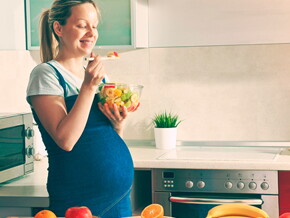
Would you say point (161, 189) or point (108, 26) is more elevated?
point (108, 26)

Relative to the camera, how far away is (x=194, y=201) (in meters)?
2.86

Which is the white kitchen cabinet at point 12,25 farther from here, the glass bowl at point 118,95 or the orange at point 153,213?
the orange at point 153,213

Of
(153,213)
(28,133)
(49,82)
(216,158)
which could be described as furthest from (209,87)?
(153,213)

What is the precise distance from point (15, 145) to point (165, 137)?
96 cm

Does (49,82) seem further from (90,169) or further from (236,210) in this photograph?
(236,210)

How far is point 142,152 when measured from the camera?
322 centimetres

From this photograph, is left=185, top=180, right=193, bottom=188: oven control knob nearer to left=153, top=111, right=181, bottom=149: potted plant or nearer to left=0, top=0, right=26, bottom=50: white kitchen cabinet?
left=153, top=111, right=181, bottom=149: potted plant

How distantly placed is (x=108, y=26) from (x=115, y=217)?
5.15 ft

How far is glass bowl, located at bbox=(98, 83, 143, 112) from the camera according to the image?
1945 mm


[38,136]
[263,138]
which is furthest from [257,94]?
[38,136]

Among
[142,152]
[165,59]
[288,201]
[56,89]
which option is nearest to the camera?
[56,89]

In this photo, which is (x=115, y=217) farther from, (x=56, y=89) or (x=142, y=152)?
(x=142, y=152)

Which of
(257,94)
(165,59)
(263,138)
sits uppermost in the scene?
(165,59)

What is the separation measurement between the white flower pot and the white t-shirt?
1.44m
